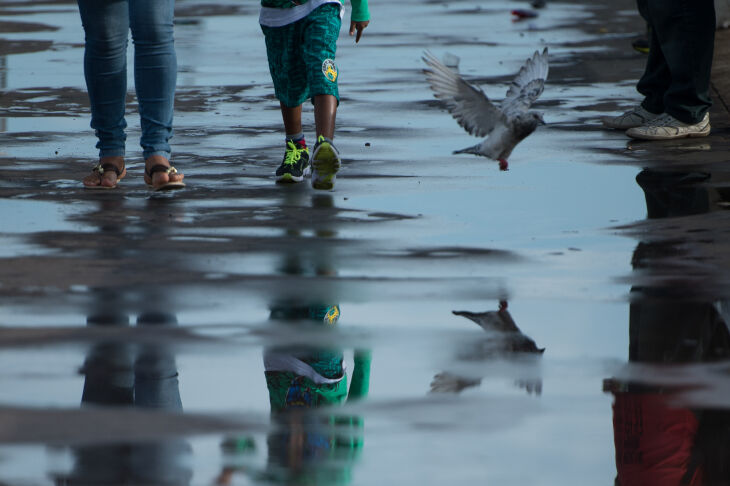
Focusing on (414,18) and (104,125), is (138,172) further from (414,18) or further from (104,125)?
(414,18)

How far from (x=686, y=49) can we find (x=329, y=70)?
2478 millimetres

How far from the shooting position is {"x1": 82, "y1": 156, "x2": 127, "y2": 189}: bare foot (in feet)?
23.7

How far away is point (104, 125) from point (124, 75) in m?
0.28

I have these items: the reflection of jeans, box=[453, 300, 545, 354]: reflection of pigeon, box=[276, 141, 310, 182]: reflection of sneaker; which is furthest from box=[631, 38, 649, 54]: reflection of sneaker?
the reflection of jeans

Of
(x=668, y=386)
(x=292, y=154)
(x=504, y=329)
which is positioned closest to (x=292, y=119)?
(x=292, y=154)

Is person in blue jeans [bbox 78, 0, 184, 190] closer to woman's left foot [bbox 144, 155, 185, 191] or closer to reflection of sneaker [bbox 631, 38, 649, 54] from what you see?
woman's left foot [bbox 144, 155, 185, 191]

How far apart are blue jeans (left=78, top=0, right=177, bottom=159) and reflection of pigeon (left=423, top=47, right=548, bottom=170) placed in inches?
51.3

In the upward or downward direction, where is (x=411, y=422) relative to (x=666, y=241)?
downward

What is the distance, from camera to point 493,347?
4520mm

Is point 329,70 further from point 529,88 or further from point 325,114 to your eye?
point 529,88

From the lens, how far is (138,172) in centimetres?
775

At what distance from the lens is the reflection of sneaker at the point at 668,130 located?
27.6 feet

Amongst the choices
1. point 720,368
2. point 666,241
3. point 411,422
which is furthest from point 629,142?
point 411,422

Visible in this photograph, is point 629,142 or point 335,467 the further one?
point 629,142
